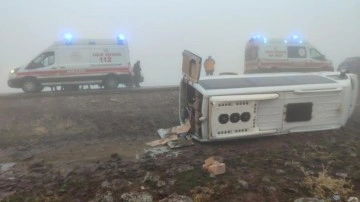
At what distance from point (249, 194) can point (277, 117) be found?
3.33m

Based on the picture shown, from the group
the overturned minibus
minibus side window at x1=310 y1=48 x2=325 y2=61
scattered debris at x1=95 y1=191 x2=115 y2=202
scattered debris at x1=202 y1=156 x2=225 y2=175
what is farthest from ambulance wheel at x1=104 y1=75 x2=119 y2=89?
scattered debris at x1=95 y1=191 x2=115 y2=202

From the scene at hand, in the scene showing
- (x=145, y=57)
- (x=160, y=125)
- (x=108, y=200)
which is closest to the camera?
(x=108, y=200)

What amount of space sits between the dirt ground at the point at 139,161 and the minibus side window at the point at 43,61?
455 cm

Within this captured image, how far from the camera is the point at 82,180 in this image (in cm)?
669

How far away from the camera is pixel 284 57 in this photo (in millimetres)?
19891

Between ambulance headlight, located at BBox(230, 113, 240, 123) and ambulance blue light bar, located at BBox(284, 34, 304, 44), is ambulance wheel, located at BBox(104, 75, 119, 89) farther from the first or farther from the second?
ambulance headlight, located at BBox(230, 113, 240, 123)

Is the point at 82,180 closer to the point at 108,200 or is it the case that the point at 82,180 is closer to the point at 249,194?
the point at 108,200

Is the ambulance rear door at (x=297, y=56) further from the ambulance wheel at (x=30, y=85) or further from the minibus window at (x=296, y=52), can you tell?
the ambulance wheel at (x=30, y=85)

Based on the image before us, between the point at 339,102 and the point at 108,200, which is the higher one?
the point at 339,102

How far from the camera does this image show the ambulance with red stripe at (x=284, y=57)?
774 inches

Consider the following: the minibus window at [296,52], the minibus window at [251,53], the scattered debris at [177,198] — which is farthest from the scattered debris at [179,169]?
the minibus window at [296,52]

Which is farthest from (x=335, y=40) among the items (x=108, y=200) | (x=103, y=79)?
(x=108, y=200)

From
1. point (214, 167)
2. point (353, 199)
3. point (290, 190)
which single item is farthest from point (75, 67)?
point (353, 199)

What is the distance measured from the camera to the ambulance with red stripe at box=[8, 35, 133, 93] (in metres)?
17.0
